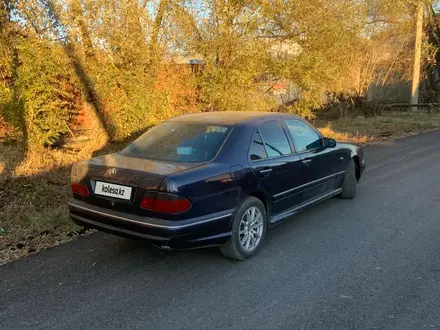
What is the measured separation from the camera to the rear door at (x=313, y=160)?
481cm

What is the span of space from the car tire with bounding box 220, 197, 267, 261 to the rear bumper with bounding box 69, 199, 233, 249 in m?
0.11

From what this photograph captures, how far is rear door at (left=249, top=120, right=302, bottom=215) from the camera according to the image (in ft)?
13.5

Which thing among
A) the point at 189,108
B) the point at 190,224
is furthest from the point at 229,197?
the point at 189,108

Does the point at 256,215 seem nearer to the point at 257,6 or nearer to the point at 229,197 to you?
the point at 229,197

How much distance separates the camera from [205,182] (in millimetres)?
3504

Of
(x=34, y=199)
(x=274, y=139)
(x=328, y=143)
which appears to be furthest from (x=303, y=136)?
(x=34, y=199)

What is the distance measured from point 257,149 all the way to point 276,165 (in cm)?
29

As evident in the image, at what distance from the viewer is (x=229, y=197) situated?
3680mm

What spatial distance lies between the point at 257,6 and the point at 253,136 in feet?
21.4

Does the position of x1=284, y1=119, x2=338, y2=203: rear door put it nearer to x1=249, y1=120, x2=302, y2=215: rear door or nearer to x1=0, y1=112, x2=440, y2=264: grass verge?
x1=249, y1=120, x2=302, y2=215: rear door

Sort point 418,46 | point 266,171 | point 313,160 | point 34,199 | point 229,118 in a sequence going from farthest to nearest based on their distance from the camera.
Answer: point 418,46, point 34,199, point 313,160, point 229,118, point 266,171

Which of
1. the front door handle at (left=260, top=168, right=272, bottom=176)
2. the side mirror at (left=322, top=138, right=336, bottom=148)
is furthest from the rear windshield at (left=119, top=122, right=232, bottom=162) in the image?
the side mirror at (left=322, top=138, right=336, bottom=148)

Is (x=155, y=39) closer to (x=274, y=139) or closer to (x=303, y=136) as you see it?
(x=303, y=136)

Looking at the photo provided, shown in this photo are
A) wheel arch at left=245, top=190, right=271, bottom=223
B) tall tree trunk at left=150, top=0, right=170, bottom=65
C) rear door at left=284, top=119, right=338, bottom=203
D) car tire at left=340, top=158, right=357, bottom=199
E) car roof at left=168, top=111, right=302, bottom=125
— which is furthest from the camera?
tall tree trunk at left=150, top=0, right=170, bottom=65
